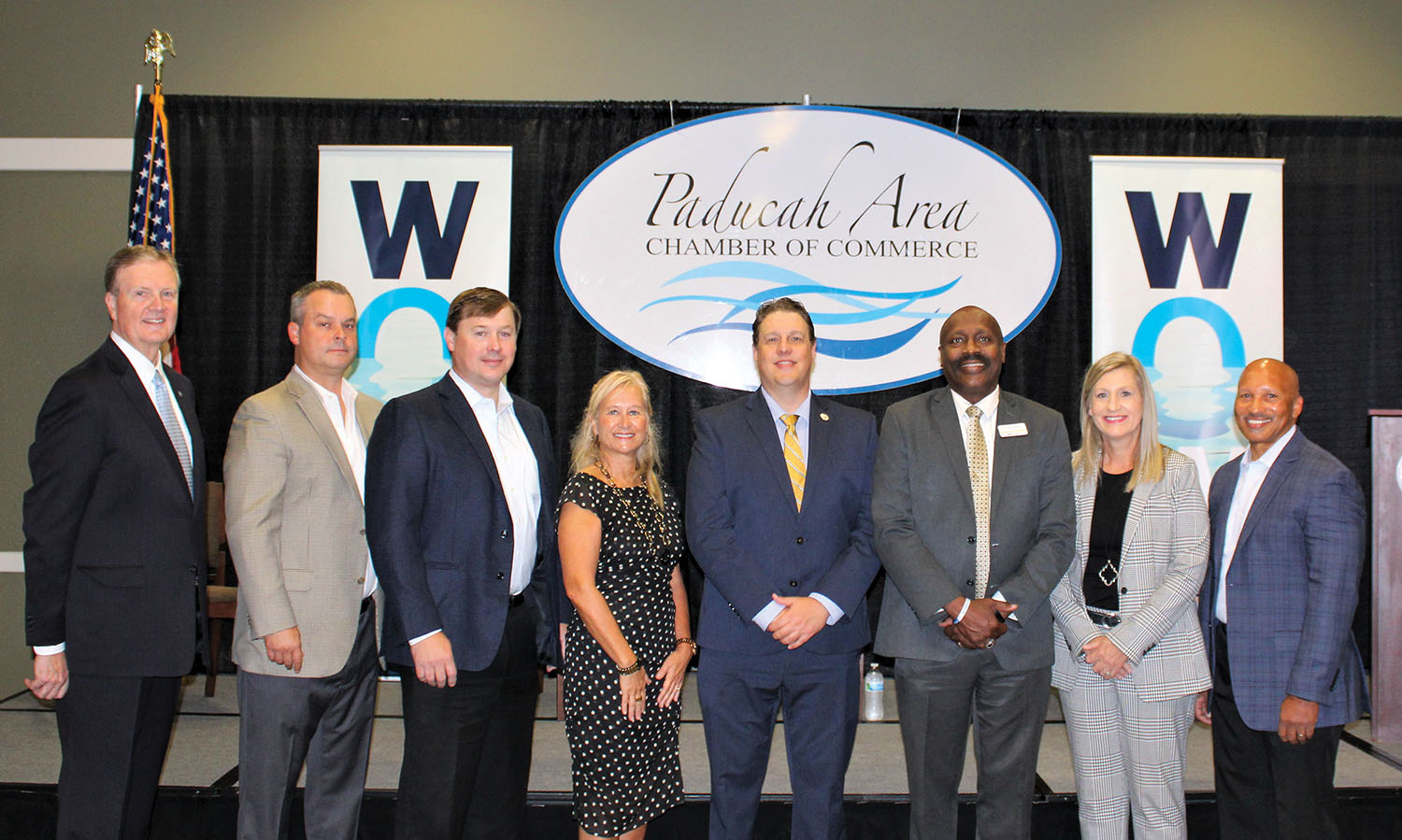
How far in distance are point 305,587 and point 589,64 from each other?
362cm

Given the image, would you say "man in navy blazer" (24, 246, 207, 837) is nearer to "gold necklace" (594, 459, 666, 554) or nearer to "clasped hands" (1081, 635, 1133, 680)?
"gold necklace" (594, 459, 666, 554)

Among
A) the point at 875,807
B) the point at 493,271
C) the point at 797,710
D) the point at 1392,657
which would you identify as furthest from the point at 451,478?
the point at 1392,657

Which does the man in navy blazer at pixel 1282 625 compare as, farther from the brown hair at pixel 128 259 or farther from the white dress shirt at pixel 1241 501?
the brown hair at pixel 128 259

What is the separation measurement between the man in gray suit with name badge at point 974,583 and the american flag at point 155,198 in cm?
369

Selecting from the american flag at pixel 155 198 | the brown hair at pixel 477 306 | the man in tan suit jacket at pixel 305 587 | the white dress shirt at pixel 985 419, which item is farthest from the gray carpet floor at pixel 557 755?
the american flag at pixel 155 198

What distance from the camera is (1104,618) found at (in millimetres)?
2531

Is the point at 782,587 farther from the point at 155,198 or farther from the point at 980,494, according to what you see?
the point at 155,198

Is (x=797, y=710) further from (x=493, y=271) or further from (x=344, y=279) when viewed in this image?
(x=344, y=279)

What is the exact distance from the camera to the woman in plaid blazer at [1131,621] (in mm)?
2438

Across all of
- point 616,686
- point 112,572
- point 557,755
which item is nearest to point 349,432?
point 112,572

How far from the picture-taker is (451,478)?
238 centimetres

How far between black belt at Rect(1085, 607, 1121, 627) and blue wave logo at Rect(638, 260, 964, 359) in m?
2.23

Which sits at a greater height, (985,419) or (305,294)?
(305,294)

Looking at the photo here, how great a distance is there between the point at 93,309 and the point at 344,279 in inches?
66.9
